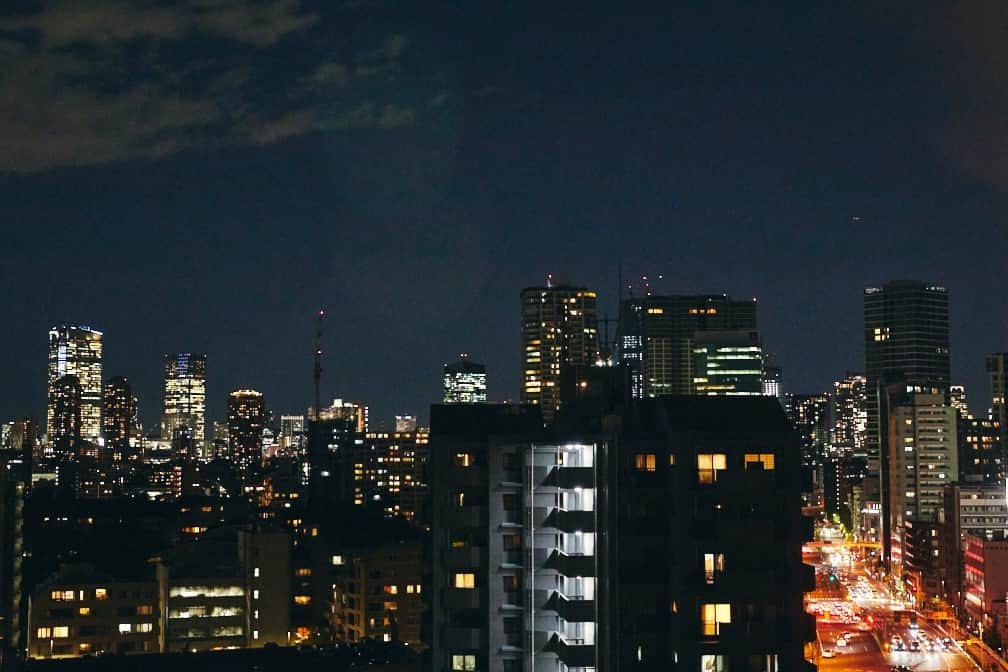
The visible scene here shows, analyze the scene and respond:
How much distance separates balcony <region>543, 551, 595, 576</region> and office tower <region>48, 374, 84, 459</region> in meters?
108

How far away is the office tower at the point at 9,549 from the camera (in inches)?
915

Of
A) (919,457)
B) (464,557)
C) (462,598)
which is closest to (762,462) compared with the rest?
(464,557)

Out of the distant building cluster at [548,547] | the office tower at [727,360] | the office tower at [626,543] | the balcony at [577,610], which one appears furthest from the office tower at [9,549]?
the office tower at [727,360]

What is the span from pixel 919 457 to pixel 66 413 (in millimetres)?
83622

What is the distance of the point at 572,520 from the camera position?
12.5 m

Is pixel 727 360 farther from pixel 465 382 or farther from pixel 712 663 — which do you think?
pixel 712 663

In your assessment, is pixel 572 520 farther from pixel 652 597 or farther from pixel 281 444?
pixel 281 444

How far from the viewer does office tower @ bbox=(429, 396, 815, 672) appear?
38.2 feet

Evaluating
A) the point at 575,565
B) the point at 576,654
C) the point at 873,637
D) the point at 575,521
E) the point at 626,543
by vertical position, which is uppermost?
the point at 575,521

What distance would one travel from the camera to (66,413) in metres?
125

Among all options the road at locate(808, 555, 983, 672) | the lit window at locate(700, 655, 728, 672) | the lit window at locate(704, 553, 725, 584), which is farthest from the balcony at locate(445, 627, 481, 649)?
the road at locate(808, 555, 983, 672)

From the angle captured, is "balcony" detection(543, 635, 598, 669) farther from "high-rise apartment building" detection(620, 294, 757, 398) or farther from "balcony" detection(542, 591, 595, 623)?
"high-rise apartment building" detection(620, 294, 757, 398)

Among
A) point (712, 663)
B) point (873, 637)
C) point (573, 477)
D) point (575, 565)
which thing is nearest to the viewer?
point (712, 663)

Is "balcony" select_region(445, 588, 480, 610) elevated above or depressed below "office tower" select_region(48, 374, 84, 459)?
below
